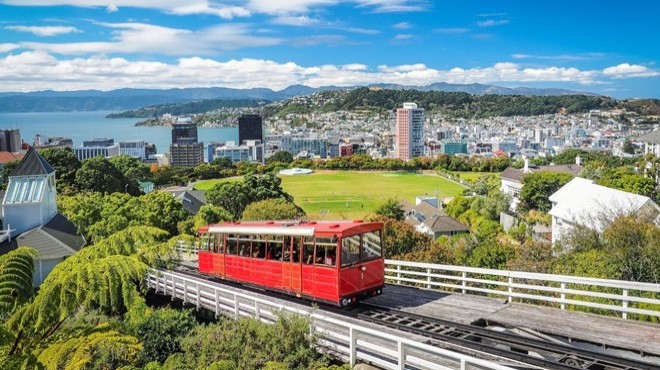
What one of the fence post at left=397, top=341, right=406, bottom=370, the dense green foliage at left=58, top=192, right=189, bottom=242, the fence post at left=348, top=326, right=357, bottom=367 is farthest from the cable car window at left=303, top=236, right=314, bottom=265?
the dense green foliage at left=58, top=192, right=189, bottom=242

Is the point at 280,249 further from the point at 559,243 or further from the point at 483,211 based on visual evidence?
the point at 483,211

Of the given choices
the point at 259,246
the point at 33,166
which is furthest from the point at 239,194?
the point at 259,246

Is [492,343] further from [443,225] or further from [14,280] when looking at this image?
[443,225]

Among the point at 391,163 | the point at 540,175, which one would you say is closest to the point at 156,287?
the point at 540,175

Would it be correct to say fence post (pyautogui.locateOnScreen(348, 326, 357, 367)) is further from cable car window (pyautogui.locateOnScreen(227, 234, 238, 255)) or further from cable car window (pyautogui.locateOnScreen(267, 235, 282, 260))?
cable car window (pyautogui.locateOnScreen(227, 234, 238, 255))

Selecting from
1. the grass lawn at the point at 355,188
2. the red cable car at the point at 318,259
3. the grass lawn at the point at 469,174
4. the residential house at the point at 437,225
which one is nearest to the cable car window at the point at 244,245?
the red cable car at the point at 318,259

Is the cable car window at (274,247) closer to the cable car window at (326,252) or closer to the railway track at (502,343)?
the cable car window at (326,252)
